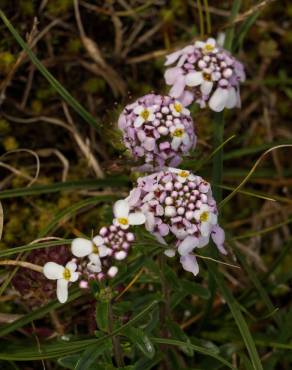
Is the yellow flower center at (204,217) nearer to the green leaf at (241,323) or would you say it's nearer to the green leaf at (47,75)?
the green leaf at (241,323)

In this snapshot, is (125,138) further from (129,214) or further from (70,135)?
(70,135)

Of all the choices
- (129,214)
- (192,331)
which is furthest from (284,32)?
(129,214)

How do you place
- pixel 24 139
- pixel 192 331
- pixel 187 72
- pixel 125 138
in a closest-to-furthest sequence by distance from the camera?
Answer: pixel 125 138, pixel 187 72, pixel 192 331, pixel 24 139

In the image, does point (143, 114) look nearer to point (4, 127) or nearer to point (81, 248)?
point (81, 248)

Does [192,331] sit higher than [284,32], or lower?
lower

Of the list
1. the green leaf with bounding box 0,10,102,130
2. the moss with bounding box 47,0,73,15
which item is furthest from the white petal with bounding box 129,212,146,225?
the moss with bounding box 47,0,73,15

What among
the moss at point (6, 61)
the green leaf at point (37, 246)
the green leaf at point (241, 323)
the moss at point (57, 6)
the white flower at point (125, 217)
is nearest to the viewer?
the white flower at point (125, 217)

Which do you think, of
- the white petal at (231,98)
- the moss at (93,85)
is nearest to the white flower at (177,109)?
the white petal at (231,98)
